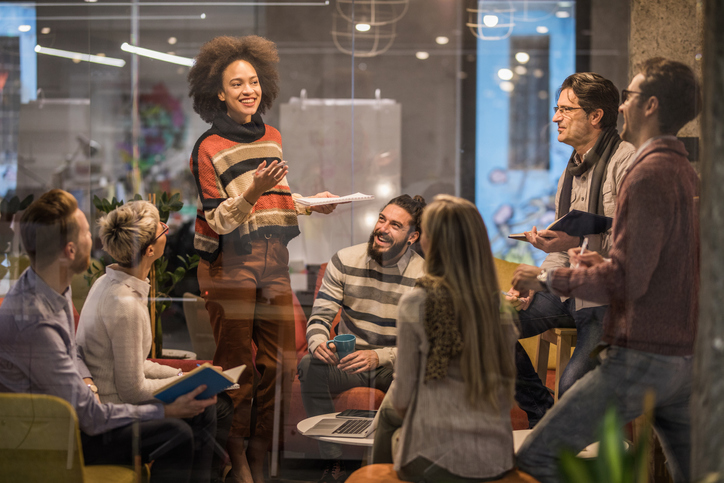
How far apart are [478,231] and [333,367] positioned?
1141 mm

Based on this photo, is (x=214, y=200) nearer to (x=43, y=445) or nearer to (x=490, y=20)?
(x=43, y=445)

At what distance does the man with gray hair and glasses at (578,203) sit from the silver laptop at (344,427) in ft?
2.15

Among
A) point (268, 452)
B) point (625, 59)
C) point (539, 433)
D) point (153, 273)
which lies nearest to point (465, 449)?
point (539, 433)

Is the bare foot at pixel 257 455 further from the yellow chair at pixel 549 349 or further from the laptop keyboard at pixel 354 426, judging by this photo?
the yellow chair at pixel 549 349

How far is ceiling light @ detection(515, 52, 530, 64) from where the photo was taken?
3.48 m

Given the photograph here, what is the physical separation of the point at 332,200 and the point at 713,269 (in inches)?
66.9

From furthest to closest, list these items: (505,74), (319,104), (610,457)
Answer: (505,74)
(319,104)
(610,457)

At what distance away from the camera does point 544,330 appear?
261 centimetres

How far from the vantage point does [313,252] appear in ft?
9.89

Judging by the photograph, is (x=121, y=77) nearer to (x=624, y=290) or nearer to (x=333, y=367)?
(x=333, y=367)

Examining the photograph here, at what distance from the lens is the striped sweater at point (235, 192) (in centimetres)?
275

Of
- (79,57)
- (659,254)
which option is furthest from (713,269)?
(79,57)

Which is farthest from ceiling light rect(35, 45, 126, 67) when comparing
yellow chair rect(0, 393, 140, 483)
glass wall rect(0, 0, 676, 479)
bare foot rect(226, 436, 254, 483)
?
bare foot rect(226, 436, 254, 483)

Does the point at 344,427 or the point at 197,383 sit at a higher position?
the point at 197,383
